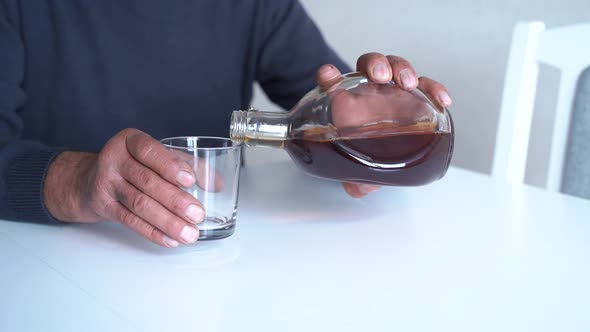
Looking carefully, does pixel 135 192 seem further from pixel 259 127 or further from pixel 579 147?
pixel 579 147

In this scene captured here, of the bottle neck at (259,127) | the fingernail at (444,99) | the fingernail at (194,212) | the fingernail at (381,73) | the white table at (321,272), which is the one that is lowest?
the white table at (321,272)

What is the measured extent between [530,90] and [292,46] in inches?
18.1

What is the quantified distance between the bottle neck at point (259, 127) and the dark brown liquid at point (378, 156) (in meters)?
0.02

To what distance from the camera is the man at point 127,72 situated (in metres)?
0.75

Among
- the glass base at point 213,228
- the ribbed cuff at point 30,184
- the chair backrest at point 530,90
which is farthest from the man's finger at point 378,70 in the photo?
the chair backrest at point 530,90

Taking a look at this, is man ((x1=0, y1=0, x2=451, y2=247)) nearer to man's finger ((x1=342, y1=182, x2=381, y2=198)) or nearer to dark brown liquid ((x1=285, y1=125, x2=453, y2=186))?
man's finger ((x1=342, y1=182, x2=381, y2=198))

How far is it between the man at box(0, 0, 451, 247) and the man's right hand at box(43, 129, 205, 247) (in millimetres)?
21

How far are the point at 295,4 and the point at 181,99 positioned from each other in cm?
30

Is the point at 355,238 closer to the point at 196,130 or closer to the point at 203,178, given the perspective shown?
the point at 203,178

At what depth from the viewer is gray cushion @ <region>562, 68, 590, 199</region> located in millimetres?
1085

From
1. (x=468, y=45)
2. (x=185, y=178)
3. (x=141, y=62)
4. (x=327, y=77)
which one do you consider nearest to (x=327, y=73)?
(x=327, y=77)

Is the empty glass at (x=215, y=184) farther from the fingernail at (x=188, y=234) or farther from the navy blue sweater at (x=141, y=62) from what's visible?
the navy blue sweater at (x=141, y=62)

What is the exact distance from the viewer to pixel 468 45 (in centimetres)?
171

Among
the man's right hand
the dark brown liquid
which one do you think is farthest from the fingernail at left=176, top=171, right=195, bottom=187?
the dark brown liquid
